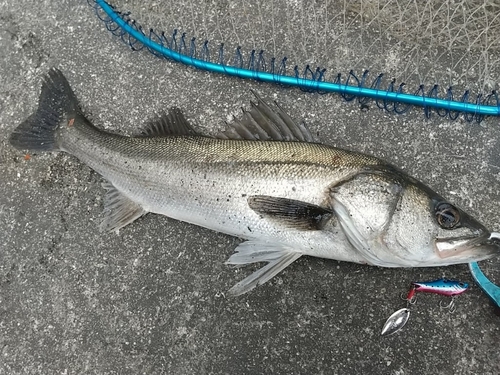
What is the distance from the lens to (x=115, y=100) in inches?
118

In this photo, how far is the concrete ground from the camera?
2.56 m

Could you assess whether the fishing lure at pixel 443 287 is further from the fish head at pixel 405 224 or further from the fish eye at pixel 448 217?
the fish eye at pixel 448 217

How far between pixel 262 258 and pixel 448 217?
3.17 ft

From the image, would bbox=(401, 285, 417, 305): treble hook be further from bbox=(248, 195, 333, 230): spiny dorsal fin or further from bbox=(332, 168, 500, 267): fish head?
bbox=(248, 195, 333, 230): spiny dorsal fin

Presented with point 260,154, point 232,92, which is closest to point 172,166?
point 260,154

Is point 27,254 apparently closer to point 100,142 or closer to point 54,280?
point 54,280

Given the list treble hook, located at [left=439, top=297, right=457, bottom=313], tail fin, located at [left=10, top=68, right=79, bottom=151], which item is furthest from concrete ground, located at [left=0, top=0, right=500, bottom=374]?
tail fin, located at [left=10, top=68, right=79, bottom=151]

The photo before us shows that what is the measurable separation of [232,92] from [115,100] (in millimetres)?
779

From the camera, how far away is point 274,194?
2330 mm

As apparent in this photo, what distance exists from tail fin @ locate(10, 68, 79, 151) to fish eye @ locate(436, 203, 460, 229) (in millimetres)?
2184

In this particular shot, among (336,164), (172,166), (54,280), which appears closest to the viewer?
(336,164)

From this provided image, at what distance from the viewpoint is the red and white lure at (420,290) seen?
8.11 feet

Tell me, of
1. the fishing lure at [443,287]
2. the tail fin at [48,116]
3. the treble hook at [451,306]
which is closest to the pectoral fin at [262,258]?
the fishing lure at [443,287]

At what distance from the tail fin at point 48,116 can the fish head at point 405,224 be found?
1751 mm
